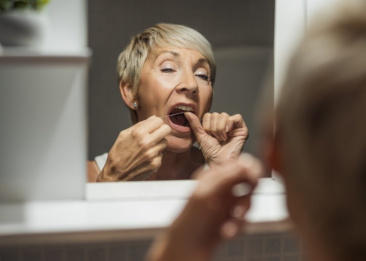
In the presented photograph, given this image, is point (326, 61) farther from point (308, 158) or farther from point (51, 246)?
point (51, 246)

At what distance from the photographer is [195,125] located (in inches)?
59.7

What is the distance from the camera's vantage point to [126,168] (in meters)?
1.46

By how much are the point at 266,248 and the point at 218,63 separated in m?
0.55

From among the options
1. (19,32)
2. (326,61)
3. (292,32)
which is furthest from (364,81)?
(292,32)

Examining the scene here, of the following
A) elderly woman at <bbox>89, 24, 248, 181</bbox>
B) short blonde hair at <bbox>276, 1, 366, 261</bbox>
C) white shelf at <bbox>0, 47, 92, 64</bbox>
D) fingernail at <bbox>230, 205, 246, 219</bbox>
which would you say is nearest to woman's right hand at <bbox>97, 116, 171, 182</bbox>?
elderly woman at <bbox>89, 24, 248, 181</bbox>

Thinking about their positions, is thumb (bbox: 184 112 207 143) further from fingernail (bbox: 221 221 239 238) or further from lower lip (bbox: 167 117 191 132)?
fingernail (bbox: 221 221 239 238)

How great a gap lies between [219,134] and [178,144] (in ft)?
0.43

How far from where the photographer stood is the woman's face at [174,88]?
1.48 metres

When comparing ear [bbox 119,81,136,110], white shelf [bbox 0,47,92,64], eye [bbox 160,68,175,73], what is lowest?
ear [bbox 119,81,136,110]

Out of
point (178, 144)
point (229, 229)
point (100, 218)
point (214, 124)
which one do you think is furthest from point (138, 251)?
point (229, 229)

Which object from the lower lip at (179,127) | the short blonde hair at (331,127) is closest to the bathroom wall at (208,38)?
the lower lip at (179,127)

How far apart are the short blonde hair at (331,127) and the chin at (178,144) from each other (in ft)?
3.45

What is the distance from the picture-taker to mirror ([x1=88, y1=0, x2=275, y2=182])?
56.2 inches

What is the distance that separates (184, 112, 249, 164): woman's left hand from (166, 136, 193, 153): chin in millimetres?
31
